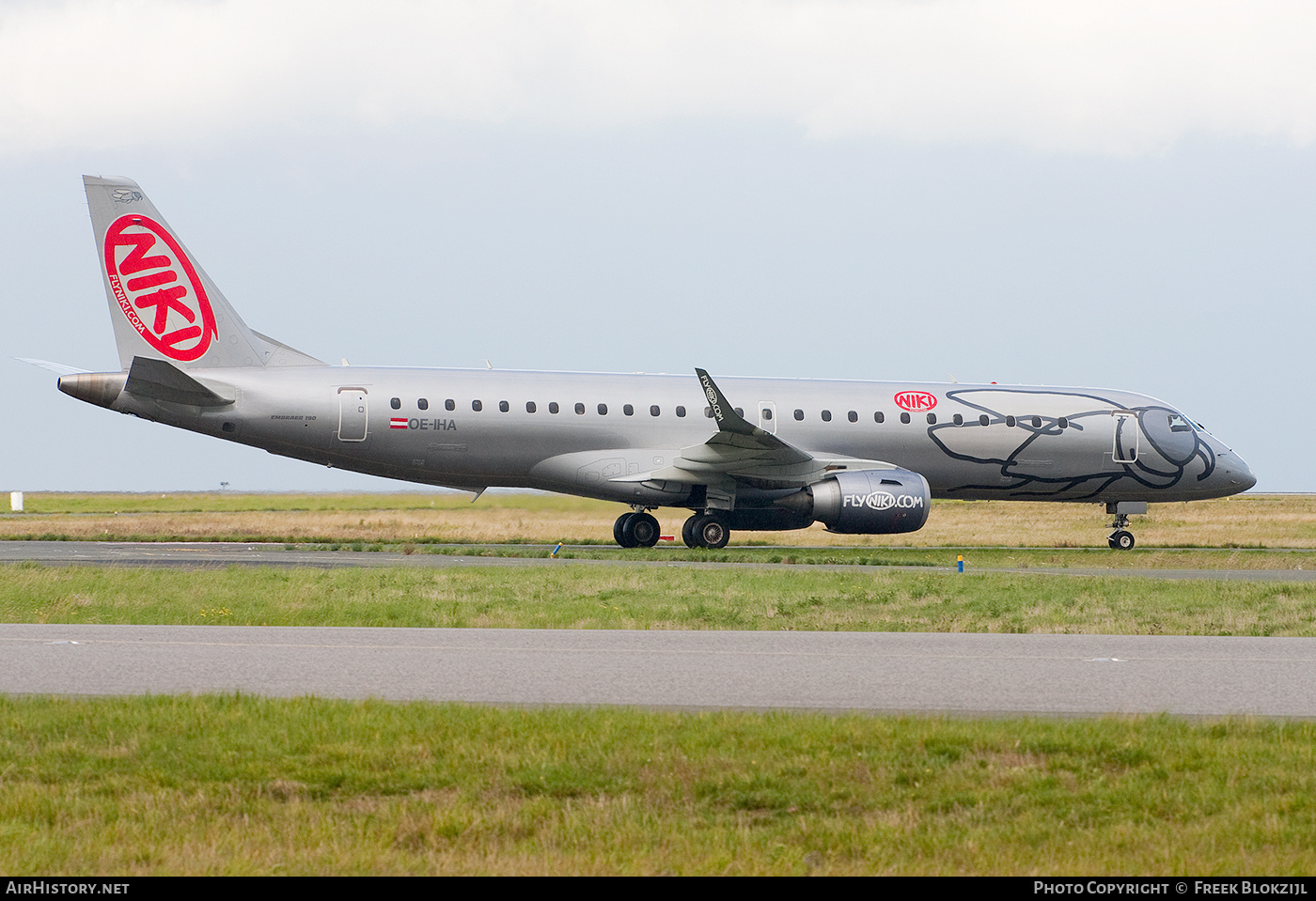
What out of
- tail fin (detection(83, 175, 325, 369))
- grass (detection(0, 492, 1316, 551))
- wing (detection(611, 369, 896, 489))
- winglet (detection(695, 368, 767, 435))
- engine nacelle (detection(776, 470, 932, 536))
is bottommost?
grass (detection(0, 492, 1316, 551))

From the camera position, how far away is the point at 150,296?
27.4m

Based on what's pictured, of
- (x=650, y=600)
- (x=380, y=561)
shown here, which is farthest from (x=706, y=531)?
(x=650, y=600)

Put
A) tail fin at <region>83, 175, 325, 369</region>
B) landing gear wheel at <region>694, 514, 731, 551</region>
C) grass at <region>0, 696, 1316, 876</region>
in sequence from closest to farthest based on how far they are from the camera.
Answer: grass at <region>0, 696, 1316, 876</region> → tail fin at <region>83, 175, 325, 369</region> → landing gear wheel at <region>694, 514, 731, 551</region>

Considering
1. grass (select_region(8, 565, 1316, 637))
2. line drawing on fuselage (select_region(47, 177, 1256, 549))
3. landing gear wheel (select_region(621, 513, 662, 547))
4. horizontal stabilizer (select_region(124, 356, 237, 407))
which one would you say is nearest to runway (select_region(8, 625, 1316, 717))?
grass (select_region(8, 565, 1316, 637))

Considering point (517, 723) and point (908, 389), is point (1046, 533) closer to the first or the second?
point (908, 389)

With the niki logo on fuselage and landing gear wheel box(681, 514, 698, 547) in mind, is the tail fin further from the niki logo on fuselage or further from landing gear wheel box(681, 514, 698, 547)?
the niki logo on fuselage

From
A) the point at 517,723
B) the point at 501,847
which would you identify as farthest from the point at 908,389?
the point at 501,847

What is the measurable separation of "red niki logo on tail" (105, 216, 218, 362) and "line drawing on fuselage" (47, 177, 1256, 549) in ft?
0.09

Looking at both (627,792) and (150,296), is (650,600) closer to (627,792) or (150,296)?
(627,792)

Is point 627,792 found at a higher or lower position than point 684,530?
lower

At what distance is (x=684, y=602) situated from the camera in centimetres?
1587

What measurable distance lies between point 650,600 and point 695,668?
6.26 meters

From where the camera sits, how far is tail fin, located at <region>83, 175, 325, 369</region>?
27188mm

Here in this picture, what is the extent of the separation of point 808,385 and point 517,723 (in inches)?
893
